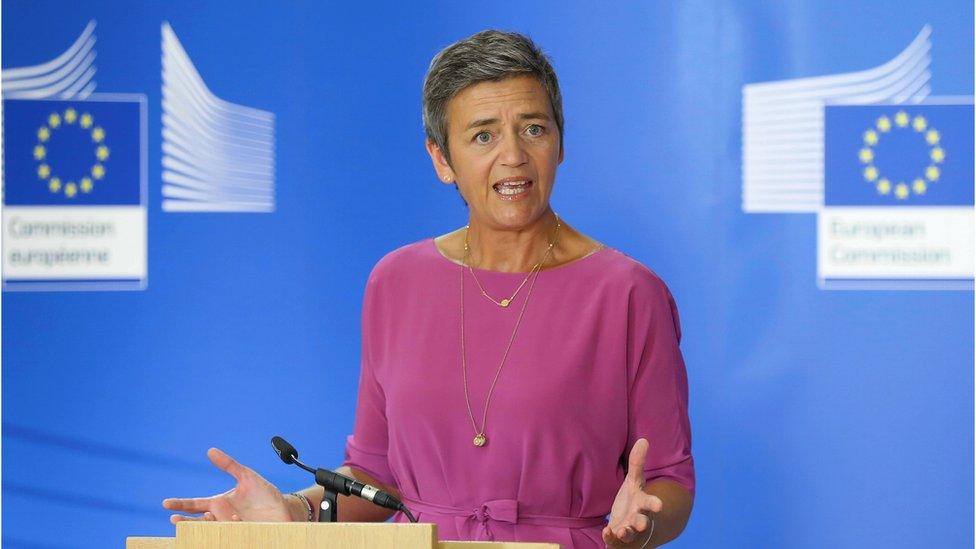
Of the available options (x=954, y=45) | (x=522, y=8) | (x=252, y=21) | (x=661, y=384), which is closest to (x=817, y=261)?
(x=954, y=45)

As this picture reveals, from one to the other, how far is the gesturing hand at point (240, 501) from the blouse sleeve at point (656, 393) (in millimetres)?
668

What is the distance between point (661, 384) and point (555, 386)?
0.20 m

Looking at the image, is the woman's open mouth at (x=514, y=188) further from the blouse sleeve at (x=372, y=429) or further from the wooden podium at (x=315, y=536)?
the wooden podium at (x=315, y=536)

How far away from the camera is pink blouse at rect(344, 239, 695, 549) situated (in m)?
2.33

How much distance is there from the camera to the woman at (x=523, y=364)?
2336 millimetres

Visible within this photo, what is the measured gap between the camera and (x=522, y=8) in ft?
12.5

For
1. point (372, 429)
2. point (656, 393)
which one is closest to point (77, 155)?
point (372, 429)

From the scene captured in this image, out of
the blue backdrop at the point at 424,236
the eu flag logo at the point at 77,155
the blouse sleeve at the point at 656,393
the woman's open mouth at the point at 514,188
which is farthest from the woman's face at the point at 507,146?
the eu flag logo at the point at 77,155

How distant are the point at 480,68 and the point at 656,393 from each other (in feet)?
2.19

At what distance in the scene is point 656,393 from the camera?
2.36m

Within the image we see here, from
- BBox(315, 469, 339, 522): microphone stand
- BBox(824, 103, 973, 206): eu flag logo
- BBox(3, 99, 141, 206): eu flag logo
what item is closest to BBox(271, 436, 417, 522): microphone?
BBox(315, 469, 339, 522): microphone stand

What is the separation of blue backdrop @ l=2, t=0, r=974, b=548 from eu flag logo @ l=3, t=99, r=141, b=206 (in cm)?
7

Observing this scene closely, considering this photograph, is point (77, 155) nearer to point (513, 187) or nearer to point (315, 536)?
point (513, 187)

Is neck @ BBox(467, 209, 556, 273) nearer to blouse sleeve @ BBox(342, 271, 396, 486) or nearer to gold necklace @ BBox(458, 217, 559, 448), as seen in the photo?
gold necklace @ BBox(458, 217, 559, 448)
